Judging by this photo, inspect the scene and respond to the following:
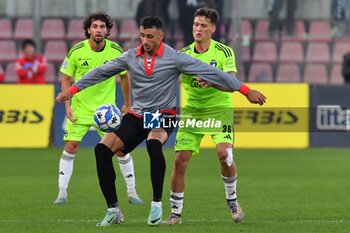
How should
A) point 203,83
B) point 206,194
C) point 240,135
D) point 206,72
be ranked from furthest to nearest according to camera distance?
1. point 240,135
2. point 206,194
3. point 203,83
4. point 206,72

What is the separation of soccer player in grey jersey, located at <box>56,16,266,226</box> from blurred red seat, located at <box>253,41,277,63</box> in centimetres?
1556

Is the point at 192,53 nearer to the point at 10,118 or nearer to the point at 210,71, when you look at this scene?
the point at 210,71

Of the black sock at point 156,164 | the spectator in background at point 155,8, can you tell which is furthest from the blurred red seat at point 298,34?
the black sock at point 156,164

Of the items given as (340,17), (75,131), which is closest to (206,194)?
(75,131)

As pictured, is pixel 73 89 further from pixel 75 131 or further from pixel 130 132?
pixel 75 131

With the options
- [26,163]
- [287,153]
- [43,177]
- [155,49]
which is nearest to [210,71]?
[155,49]

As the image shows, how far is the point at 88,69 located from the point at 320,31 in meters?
14.2

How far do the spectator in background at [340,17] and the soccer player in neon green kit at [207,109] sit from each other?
1476 centimetres

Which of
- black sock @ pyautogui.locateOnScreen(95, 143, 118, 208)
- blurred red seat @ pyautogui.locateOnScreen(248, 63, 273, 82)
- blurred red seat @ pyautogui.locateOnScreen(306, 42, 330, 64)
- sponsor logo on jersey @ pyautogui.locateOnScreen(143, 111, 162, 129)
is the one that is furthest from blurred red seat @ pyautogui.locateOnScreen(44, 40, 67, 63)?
black sock @ pyautogui.locateOnScreen(95, 143, 118, 208)

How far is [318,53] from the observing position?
26.2 meters

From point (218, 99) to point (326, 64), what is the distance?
607 inches

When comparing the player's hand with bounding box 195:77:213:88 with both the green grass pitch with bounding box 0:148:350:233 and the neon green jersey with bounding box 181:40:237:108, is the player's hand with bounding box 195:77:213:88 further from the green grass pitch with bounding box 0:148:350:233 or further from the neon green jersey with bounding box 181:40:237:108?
the green grass pitch with bounding box 0:148:350:233

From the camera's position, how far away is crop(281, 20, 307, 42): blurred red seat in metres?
25.9

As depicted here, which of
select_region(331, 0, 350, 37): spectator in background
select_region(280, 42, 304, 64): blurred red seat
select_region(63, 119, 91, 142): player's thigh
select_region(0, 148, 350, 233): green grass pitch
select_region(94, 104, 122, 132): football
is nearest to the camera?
select_region(94, 104, 122, 132): football
